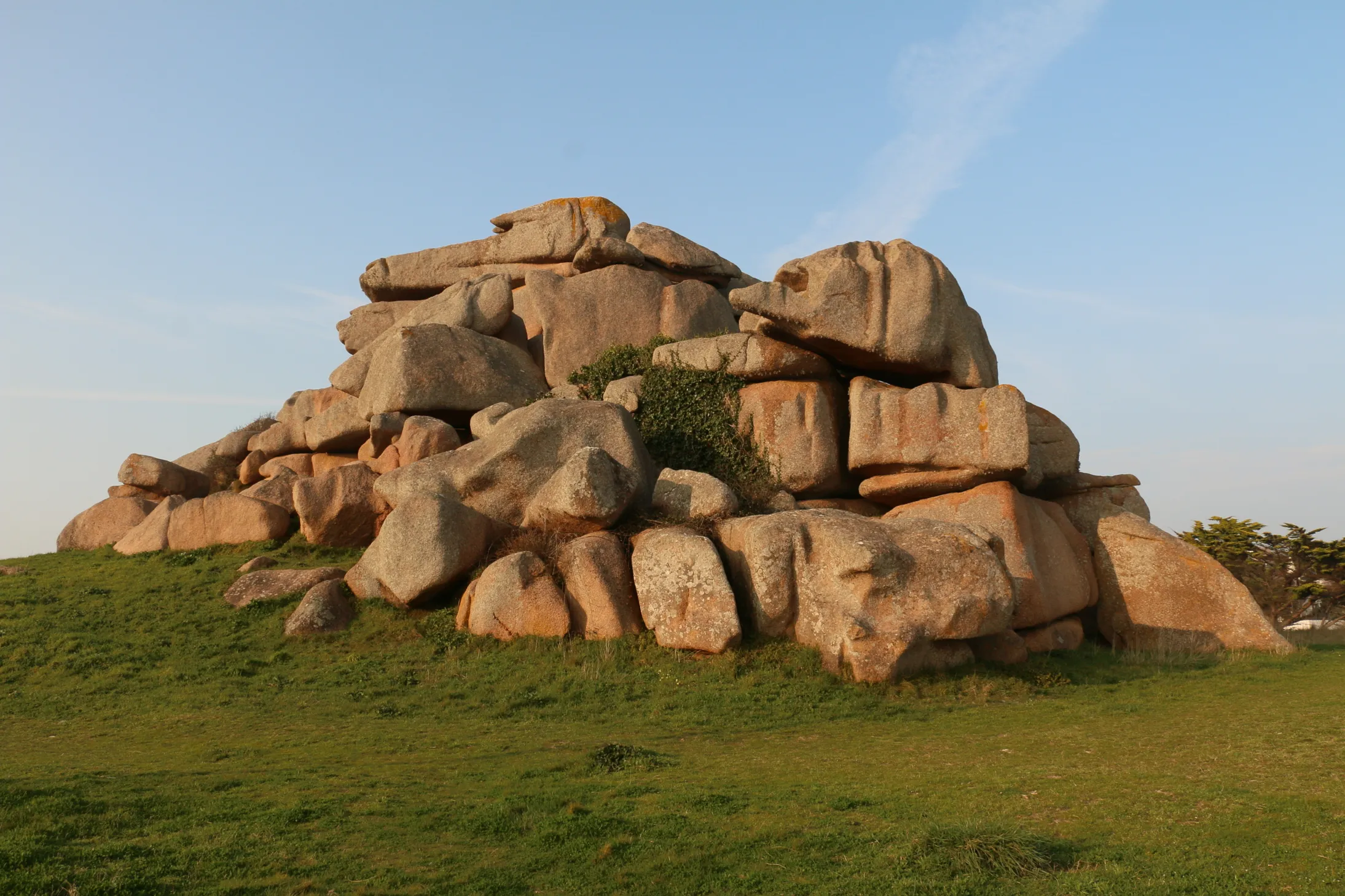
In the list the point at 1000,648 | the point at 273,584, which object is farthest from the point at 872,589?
the point at 273,584

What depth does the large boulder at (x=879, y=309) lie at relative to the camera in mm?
23656

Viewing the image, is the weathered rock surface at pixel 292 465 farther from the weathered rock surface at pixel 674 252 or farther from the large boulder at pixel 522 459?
the weathered rock surface at pixel 674 252

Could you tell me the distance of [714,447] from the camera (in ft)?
84.5

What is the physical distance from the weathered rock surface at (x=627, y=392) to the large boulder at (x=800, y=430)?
2.81m

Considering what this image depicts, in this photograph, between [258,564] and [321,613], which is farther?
[258,564]

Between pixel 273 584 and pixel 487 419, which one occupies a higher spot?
pixel 487 419

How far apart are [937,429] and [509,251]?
63.5 feet

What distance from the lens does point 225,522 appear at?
89.0 ft

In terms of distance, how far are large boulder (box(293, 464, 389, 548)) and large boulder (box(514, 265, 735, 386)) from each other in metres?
8.00

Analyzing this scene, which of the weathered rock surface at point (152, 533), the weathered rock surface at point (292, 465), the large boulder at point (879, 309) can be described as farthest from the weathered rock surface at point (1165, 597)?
the weathered rock surface at point (152, 533)

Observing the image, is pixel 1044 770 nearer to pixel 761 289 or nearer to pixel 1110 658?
pixel 1110 658

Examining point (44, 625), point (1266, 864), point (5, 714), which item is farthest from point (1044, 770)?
point (44, 625)

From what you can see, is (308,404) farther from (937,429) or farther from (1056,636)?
(1056,636)

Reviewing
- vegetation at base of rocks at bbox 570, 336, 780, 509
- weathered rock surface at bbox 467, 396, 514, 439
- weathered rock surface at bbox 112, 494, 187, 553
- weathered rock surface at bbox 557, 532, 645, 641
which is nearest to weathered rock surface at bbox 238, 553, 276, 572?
weathered rock surface at bbox 112, 494, 187, 553
